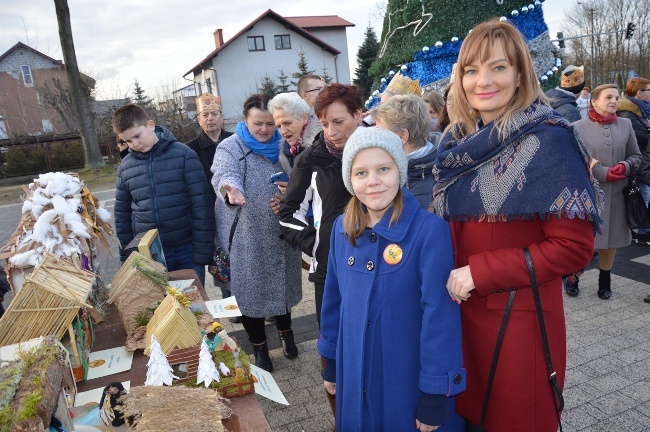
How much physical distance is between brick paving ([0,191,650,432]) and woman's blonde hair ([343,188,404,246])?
1.73 m

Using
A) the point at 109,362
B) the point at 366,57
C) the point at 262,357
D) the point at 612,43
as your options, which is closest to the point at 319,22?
the point at 366,57

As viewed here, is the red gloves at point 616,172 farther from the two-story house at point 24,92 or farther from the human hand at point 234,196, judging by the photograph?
the two-story house at point 24,92

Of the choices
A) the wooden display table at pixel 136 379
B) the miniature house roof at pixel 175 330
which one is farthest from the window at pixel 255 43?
the miniature house roof at pixel 175 330

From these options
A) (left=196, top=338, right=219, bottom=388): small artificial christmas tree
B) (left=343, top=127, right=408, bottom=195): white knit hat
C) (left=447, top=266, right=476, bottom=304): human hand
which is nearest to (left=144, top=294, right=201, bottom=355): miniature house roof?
(left=196, top=338, right=219, bottom=388): small artificial christmas tree

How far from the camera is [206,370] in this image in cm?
159

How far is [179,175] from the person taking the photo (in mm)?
3346

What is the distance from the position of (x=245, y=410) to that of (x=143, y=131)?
7.48 feet

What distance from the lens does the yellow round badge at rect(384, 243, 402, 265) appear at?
5.37ft

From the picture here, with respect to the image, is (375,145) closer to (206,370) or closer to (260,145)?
(206,370)

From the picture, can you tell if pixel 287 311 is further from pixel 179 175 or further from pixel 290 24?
pixel 290 24

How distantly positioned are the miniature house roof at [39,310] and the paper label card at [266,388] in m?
0.72

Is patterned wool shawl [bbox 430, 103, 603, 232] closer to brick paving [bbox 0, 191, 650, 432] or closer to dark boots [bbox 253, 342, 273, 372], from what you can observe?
brick paving [bbox 0, 191, 650, 432]

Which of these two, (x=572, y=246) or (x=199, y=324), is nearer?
(x=572, y=246)

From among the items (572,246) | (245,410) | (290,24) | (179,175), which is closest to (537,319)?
(572,246)
